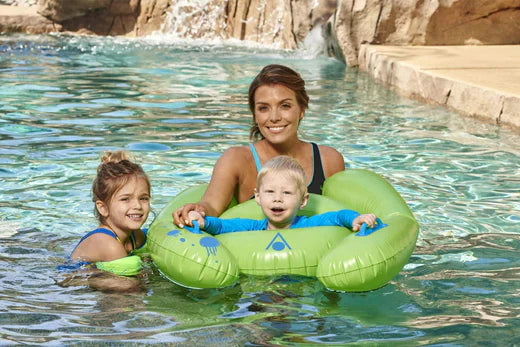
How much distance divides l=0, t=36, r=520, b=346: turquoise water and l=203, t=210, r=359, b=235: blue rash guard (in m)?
0.36

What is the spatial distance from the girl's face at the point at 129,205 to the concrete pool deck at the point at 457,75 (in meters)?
4.03

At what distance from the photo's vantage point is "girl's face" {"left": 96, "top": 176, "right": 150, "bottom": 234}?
13.2ft

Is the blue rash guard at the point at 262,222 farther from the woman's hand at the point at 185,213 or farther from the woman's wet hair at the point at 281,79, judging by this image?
the woman's wet hair at the point at 281,79

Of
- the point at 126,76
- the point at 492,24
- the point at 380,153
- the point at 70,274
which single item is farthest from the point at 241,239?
the point at 492,24

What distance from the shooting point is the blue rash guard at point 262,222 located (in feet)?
12.9

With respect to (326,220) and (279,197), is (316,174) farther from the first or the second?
(279,197)

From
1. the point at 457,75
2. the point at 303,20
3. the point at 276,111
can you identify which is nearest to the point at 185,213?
the point at 276,111

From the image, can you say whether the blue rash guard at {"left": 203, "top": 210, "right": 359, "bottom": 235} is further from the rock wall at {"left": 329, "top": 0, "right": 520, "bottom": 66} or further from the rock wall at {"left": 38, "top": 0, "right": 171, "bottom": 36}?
the rock wall at {"left": 38, "top": 0, "right": 171, "bottom": 36}

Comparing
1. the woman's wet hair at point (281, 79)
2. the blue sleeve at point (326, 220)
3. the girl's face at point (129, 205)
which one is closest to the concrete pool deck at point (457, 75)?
the woman's wet hair at point (281, 79)

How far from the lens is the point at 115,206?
404cm

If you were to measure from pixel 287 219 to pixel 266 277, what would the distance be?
360 mm

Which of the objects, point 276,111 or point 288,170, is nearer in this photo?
point 288,170

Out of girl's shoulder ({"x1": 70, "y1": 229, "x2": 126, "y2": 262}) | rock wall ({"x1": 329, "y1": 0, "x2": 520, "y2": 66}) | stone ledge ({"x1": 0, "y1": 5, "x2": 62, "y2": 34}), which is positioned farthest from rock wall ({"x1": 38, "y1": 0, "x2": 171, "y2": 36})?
girl's shoulder ({"x1": 70, "y1": 229, "x2": 126, "y2": 262})

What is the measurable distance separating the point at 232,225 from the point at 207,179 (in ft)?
6.49
